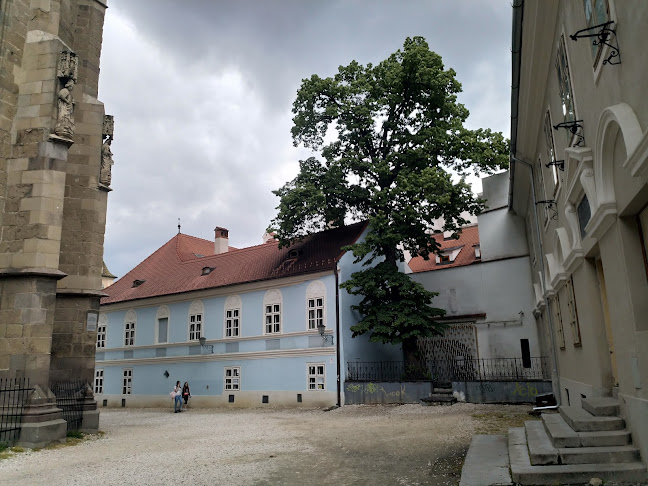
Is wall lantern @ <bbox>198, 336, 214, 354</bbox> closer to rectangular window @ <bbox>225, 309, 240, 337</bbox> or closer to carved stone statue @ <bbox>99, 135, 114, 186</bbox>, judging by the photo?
rectangular window @ <bbox>225, 309, 240, 337</bbox>

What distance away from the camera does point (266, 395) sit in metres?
24.2

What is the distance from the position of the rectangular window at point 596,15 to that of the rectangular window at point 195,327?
79.7ft

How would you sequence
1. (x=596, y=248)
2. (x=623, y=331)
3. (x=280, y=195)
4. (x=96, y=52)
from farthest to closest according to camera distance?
(x=280, y=195), (x=96, y=52), (x=596, y=248), (x=623, y=331)

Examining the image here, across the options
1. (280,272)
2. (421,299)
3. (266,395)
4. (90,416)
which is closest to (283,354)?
(266,395)

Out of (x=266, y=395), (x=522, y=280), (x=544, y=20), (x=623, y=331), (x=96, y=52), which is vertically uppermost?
(x=96, y=52)

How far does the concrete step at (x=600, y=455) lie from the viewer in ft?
20.4

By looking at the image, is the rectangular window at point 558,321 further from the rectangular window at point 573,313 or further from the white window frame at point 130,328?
the white window frame at point 130,328

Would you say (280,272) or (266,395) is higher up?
(280,272)

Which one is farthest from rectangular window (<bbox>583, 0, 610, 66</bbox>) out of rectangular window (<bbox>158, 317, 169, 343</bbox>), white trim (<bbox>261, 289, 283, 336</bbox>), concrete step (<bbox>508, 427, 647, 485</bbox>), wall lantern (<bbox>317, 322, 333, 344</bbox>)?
rectangular window (<bbox>158, 317, 169, 343</bbox>)

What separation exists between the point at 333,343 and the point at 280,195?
705cm

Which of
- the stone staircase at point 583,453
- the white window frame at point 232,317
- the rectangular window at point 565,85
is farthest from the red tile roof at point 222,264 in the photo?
the stone staircase at point 583,453

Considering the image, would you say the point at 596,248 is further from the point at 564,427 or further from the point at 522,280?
the point at 522,280

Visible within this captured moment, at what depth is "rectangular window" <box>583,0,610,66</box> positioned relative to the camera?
5.79 metres

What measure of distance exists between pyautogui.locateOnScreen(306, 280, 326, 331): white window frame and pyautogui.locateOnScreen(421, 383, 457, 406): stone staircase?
5.87 m
